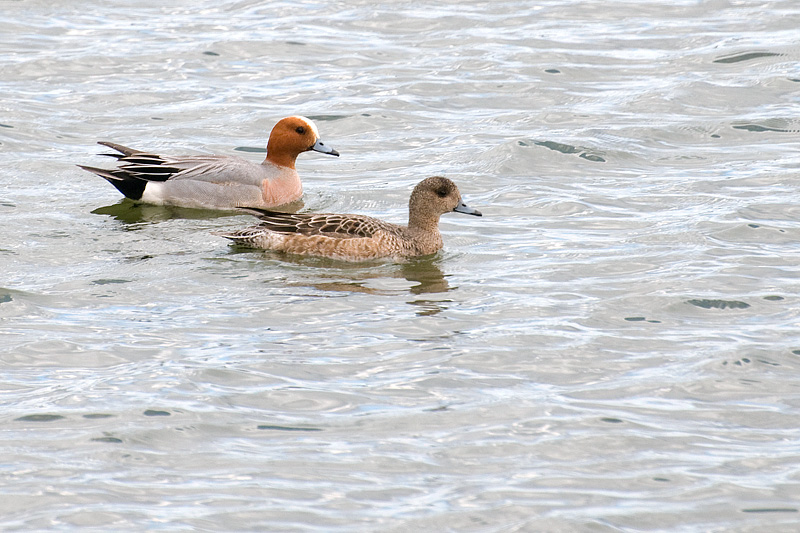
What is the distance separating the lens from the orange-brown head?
13328mm

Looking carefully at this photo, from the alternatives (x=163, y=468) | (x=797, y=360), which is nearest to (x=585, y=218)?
(x=797, y=360)

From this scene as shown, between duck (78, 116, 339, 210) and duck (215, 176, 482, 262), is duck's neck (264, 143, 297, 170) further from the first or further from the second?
duck (215, 176, 482, 262)

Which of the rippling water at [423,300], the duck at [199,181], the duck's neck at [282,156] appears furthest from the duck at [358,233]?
the duck's neck at [282,156]

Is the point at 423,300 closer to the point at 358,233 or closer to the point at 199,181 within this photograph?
the point at 358,233

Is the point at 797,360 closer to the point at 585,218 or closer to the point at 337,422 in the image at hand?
the point at 337,422

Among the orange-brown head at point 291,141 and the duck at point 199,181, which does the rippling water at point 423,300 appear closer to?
the duck at point 199,181

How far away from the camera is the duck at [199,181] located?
503 inches

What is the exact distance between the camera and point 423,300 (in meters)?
9.68

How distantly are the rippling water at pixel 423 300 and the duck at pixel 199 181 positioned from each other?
0.82 ft

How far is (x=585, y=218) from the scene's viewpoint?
39.0ft

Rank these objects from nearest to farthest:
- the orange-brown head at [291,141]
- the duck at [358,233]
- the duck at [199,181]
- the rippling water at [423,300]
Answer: the rippling water at [423,300] → the duck at [358,233] → the duck at [199,181] → the orange-brown head at [291,141]

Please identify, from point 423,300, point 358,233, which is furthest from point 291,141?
point 423,300

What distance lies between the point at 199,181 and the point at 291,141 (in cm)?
114

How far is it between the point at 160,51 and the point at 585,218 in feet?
28.2
